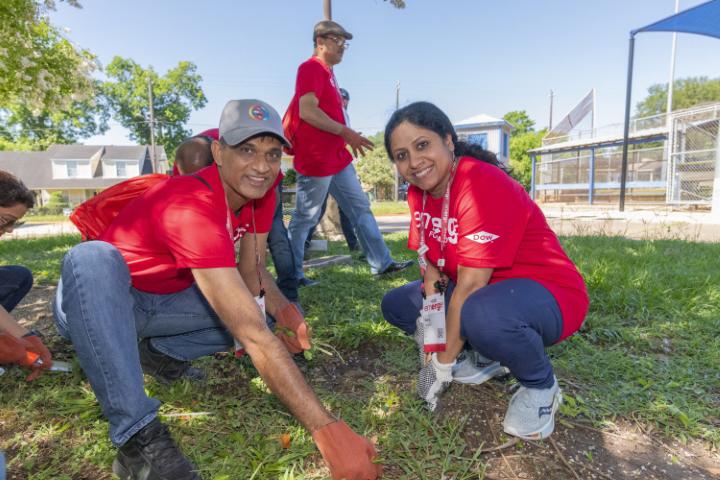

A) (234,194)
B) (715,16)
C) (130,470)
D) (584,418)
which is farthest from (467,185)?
(715,16)

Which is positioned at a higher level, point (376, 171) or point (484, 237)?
point (376, 171)

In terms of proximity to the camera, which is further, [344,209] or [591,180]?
[591,180]

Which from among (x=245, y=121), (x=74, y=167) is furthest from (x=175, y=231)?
(x=74, y=167)

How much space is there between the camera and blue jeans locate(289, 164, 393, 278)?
3.82m

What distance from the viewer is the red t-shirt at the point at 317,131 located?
3.52 m

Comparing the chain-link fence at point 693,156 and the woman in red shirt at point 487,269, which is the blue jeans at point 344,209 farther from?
the chain-link fence at point 693,156

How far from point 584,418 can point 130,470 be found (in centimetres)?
173

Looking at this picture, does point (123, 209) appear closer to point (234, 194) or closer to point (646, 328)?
point (234, 194)

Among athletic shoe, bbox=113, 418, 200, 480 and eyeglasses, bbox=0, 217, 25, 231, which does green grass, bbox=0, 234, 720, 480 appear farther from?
eyeglasses, bbox=0, 217, 25, 231

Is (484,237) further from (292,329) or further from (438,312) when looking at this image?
(292,329)

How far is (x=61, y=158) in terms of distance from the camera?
40281mm

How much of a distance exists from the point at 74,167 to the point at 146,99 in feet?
30.8

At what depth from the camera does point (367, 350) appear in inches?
102

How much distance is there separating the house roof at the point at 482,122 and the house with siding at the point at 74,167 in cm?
2820
